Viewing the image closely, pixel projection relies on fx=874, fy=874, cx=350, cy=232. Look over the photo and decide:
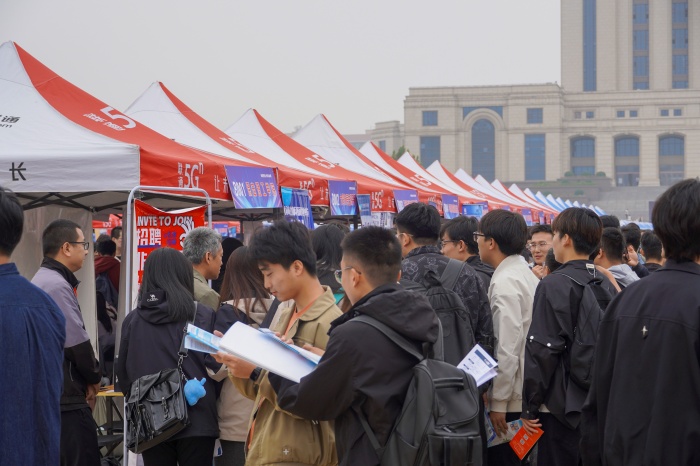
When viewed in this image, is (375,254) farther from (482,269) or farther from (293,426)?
(482,269)

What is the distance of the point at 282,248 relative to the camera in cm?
330

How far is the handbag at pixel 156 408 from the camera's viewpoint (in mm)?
4105

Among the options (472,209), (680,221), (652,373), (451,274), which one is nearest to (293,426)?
(652,373)

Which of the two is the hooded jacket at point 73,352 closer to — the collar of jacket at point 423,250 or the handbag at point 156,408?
the handbag at point 156,408

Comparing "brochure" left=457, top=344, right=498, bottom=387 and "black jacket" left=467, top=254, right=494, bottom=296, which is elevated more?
→ "black jacket" left=467, top=254, right=494, bottom=296

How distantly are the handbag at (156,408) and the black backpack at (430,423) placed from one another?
1590mm

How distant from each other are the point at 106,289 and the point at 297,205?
2097mm

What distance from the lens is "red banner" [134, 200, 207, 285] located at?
5.80 meters

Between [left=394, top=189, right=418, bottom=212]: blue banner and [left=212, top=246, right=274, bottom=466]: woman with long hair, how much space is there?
24.3ft

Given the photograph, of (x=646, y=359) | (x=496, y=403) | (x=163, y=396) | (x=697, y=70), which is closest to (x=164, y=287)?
(x=163, y=396)

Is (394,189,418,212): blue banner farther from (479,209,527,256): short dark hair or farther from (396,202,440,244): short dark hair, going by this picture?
(396,202,440,244): short dark hair

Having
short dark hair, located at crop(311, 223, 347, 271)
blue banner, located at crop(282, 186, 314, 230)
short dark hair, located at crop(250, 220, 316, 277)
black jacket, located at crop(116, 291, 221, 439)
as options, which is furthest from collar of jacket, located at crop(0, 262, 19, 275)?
blue banner, located at crop(282, 186, 314, 230)

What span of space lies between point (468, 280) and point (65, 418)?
2.31 m

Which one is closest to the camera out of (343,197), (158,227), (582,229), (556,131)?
(582,229)
